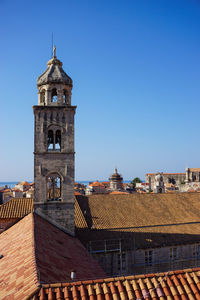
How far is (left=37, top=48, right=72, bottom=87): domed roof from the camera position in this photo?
19391mm

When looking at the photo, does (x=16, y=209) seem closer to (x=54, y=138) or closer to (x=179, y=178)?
(x=54, y=138)

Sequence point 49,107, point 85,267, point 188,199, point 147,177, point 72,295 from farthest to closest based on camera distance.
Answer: point 147,177, point 188,199, point 49,107, point 85,267, point 72,295

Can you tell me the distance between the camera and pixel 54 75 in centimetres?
1961

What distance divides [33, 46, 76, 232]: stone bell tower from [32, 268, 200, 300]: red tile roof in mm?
11258

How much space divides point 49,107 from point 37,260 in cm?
1143

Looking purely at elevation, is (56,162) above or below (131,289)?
above

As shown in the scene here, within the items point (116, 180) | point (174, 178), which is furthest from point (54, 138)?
point (174, 178)

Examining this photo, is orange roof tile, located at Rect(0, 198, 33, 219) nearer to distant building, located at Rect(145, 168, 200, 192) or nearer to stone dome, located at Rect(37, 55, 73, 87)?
stone dome, located at Rect(37, 55, 73, 87)

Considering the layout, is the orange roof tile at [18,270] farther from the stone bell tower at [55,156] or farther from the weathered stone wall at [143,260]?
the weathered stone wall at [143,260]

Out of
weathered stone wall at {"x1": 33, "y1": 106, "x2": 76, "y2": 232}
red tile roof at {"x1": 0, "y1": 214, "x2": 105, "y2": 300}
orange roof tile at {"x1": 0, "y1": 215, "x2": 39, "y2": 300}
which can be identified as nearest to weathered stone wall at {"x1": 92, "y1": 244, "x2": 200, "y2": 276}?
weathered stone wall at {"x1": 33, "y1": 106, "x2": 76, "y2": 232}

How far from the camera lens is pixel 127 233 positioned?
21.5 m

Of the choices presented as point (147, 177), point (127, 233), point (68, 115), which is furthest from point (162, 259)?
point (147, 177)

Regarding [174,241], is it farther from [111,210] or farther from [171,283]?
[171,283]

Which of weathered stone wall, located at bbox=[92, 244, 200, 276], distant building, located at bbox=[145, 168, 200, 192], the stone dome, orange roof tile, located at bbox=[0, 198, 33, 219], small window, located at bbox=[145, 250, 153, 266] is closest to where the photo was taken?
the stone dome
